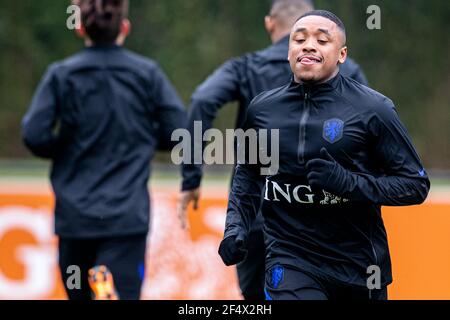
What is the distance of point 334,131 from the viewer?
3.91m

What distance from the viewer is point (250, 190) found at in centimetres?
421

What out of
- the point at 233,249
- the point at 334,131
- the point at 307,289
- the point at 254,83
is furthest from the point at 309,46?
the point at 254,83

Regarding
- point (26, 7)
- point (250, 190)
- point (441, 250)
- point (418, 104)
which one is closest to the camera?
point (250, 190)

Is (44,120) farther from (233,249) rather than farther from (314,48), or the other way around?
(314,48)

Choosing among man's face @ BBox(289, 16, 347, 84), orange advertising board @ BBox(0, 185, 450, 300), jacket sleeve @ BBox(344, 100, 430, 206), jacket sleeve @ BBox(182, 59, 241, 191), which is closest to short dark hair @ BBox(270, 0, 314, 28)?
jacket sleeve @ BBox(182, 59, 241, 191)

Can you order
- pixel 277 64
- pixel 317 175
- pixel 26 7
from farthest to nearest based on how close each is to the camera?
1. pixel 26 7
2. pixel 277 64
3. pixel 317 175

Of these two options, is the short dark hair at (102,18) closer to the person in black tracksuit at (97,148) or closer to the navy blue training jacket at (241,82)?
the person in black tracksuit at (97,148)

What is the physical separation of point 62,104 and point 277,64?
117 cm

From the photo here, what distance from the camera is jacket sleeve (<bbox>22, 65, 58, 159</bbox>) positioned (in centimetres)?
542

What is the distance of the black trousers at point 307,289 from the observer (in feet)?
12.8

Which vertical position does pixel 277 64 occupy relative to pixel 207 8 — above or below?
below

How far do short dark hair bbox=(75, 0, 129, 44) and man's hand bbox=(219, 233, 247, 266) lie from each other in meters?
1.95
